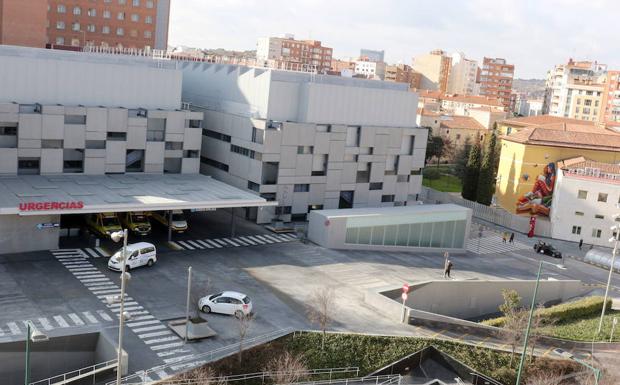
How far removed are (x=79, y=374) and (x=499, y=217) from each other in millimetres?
58198

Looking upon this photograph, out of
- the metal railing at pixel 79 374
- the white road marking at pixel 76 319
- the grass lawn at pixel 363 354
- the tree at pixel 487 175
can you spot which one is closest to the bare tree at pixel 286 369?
the grass lawn at pixel 363 354

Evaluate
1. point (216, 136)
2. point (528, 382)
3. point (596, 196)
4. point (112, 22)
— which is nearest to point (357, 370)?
point (528, 382)

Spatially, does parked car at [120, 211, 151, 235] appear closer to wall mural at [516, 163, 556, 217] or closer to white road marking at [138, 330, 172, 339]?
white road marking at [138, 330, 172, 339]

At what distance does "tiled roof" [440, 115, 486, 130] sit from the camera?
124m

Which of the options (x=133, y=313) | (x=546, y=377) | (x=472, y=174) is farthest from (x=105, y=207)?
(x=472, y=174)

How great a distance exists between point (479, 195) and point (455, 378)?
4898cm

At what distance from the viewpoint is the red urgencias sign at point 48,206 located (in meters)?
44.1

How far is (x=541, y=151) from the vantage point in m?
80.9

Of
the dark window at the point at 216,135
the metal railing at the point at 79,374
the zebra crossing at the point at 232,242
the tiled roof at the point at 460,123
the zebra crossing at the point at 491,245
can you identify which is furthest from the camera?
the tiled roof at the point at 460,123

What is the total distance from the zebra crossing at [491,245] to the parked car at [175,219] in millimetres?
27328

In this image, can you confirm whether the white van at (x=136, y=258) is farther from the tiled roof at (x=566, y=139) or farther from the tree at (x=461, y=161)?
the tree at (x=461, y=161)

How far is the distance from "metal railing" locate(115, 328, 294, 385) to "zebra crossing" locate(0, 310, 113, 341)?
5.78 meters

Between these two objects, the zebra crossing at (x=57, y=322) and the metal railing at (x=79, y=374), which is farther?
the zebra crossing at (x=57, y=322)

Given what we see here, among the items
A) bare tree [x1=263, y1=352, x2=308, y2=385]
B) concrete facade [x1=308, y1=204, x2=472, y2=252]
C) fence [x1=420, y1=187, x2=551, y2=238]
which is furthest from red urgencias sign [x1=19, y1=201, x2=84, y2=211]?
fence [x1=420, y1=187, x2=551, y2=238]
